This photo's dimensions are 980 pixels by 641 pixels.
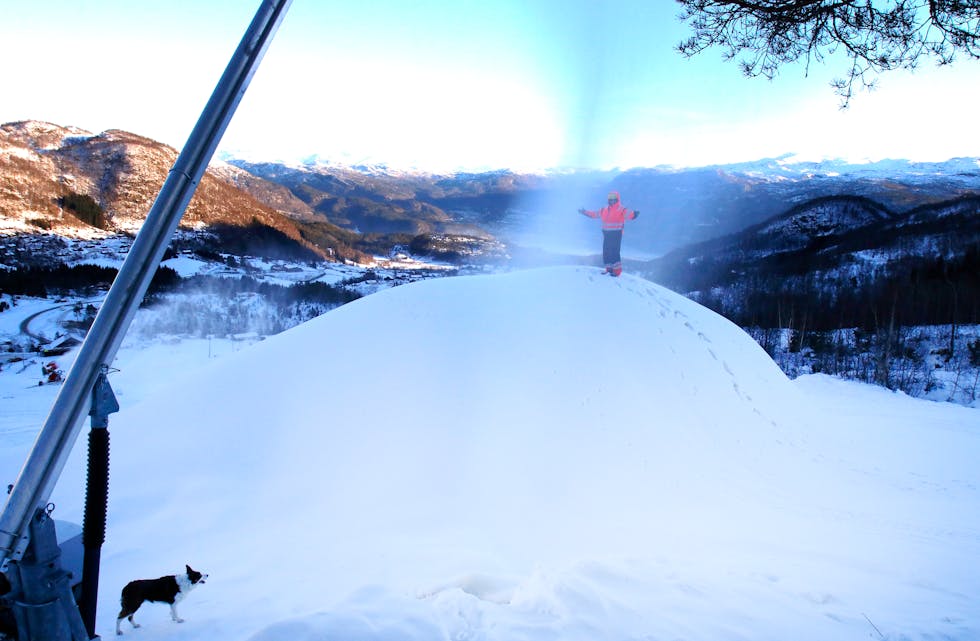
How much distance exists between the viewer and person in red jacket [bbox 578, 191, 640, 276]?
9672mm

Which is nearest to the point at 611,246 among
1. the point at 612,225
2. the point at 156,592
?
the point at 612,225

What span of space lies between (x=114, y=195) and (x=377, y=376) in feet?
478

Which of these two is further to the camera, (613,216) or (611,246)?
(611,246)

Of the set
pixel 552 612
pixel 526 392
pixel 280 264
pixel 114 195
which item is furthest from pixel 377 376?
pixel 114 195

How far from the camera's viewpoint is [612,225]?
10008 mm

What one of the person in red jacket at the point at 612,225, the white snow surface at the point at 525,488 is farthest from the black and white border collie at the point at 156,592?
the person in red jacket at the point at 612,225

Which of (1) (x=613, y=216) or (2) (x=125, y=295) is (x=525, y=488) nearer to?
(2) (x=125, y=295)

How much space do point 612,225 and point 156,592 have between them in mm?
8659

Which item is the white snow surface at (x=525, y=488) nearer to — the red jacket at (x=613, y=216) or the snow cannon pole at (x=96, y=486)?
the red jacket at (x=613, y=216)

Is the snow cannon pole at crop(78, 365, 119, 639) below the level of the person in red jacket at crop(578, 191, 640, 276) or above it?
below

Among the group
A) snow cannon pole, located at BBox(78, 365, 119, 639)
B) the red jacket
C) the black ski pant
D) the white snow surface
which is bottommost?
the white snow surface

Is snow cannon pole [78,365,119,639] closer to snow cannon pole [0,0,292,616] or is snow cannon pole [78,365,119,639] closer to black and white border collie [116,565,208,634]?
snow cannon pole [0,0,292,616]

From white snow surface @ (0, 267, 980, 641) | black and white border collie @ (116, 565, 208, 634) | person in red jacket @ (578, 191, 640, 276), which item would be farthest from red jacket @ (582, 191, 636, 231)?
black and white border collie @ (116, 565, 208, 634)

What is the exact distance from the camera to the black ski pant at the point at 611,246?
10227 mm
